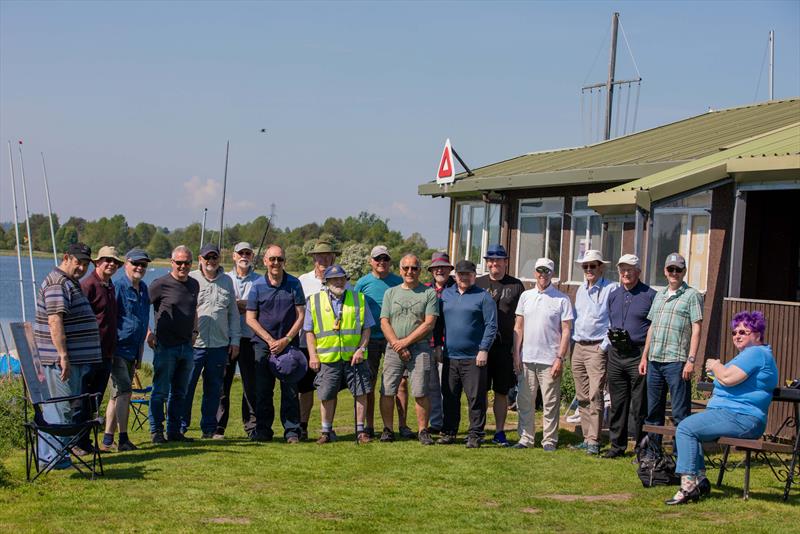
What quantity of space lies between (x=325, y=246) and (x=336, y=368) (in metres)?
1.33

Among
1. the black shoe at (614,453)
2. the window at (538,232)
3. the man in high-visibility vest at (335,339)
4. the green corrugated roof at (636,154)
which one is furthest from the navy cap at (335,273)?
the window at (538,232)

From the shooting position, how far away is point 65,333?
8.91 meters

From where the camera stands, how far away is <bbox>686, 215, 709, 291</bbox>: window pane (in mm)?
14169

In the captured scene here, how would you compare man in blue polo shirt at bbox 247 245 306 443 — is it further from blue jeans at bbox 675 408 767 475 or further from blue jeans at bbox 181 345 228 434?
blue jeans at bbox 675 408 767 475

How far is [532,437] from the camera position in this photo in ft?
34.8

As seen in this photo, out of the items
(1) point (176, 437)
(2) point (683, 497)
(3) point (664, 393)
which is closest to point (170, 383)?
(1) point (176, 437)

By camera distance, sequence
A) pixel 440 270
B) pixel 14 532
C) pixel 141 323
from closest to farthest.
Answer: pixel 14 532 → pixel 141 323 → pixel 440 270

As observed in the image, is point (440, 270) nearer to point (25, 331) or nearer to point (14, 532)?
point (25, 331)

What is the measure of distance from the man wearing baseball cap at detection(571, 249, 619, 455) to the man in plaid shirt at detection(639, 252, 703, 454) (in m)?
1.08

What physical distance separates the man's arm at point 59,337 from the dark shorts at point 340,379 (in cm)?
266

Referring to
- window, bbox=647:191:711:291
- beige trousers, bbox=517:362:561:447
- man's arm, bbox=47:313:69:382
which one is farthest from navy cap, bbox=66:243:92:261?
window, bbox=647:191:711:291

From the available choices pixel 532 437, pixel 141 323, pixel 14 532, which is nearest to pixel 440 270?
pixel 532 437

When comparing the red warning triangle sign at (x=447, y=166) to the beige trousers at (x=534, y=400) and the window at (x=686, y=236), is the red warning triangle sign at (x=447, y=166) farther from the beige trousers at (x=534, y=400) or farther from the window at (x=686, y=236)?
the beige trousers at (x=534, y=400)

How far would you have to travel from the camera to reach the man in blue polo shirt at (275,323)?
10555 millimetres
